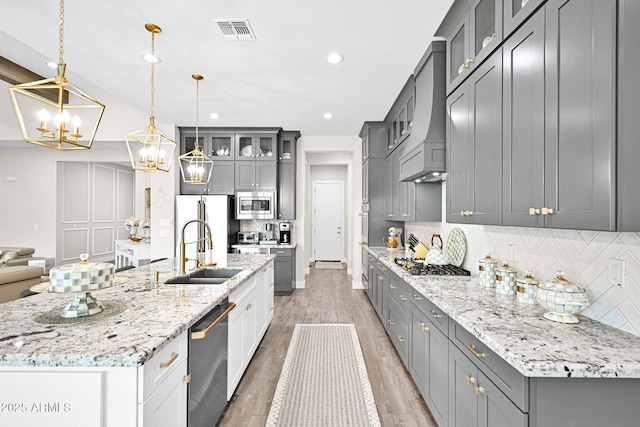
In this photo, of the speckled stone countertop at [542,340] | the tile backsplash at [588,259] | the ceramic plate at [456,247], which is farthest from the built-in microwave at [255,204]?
the speckled stone countertop at [542,340]

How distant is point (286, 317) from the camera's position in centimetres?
454

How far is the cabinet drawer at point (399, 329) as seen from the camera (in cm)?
286

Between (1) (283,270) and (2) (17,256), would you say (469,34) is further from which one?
Answer: (2) (17,256)

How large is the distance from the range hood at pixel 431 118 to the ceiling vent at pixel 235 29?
59.3 inches

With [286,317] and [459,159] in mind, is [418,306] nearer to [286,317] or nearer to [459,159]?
[459,159]

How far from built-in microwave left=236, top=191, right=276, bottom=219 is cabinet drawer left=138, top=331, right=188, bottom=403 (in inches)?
168

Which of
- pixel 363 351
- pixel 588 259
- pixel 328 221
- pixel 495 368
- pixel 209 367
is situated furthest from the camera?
pixel 328 221

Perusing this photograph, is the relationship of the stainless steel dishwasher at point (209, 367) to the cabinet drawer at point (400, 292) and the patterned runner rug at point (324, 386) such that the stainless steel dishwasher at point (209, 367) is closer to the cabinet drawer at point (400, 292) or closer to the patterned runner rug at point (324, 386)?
the patterned runner rug at point (324, 386)

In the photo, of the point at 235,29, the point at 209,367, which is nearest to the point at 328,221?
the point at 235,29

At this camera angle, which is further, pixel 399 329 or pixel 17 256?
pixel 17 256

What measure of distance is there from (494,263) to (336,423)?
1.48 m

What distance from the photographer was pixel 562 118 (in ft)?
4.35

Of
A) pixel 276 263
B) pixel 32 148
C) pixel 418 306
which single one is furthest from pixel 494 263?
pixel 32 148

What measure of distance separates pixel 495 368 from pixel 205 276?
92.2 inches
